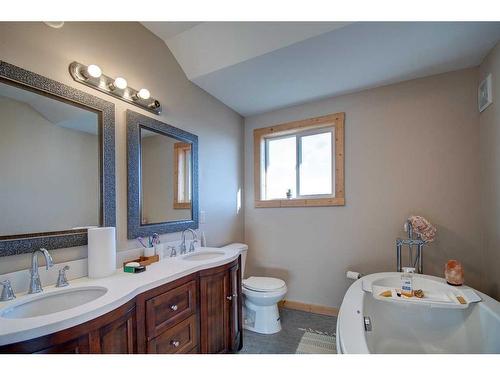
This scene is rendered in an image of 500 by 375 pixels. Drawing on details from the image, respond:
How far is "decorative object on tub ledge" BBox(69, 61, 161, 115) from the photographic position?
1207 mm

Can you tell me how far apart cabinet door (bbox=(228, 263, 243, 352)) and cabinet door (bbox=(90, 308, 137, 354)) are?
721mm

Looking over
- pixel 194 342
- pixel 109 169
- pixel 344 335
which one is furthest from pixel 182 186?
pixel 344 335

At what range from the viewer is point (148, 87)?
1.59 m

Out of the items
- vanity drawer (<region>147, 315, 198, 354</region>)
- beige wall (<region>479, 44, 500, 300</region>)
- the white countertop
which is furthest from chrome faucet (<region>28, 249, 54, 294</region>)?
beige wall (<region>479, 44, 500, 300</region>)

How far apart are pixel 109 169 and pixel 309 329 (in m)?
2.01

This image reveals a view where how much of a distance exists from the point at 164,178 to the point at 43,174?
70cm

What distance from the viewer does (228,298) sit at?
1.51m

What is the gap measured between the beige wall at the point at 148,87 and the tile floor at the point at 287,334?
0.88m

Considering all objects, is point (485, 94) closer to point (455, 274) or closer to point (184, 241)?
point (455, 274)

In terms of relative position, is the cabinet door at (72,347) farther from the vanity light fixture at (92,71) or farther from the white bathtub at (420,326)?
the vanity light fixture at (92,71)

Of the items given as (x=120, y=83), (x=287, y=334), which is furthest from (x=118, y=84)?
(x=287, y=334)

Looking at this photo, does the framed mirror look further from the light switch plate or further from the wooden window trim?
the light switch plate

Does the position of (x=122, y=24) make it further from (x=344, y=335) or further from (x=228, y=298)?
(x=344, y=335)

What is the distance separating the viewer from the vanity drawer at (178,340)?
3.35 feet
